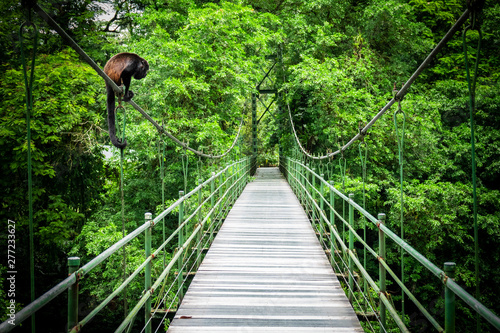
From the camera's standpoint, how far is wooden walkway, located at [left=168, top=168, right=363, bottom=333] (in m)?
2.91

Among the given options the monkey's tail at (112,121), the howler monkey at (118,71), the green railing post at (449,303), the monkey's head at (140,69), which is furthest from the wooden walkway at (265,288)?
the monkey's head at (140,69)

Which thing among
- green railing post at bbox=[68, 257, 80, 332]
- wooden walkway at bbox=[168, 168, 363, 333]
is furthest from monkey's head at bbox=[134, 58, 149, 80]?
wooden walkway at bbox=[168, 168, 363, 333]

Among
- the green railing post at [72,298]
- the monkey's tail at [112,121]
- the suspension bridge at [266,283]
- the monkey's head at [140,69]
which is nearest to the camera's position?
the green railing post at [72,298]

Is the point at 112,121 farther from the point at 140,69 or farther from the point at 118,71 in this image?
the point at 140,69

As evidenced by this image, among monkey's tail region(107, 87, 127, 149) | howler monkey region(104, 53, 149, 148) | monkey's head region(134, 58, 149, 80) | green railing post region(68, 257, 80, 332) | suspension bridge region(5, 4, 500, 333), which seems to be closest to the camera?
green railing post region(68, 257, 80, 332)

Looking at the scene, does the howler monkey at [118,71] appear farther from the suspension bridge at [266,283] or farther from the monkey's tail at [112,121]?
the suspension bridge at [266,283]

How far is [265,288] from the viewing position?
12.0 feet

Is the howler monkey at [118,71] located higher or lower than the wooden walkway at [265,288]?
higher

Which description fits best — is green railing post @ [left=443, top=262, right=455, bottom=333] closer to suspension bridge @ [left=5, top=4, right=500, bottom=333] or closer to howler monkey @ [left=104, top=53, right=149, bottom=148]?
suspension bridge @ [left=5, top=4, right=500, bottom=333]

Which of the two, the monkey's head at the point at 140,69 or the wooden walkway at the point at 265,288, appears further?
the monkey's head at the point at 140,69

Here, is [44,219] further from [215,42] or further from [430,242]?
[430,242]

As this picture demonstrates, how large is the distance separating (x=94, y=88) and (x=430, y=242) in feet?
32.4

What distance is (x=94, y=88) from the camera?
932 cm

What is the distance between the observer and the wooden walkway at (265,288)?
2910mm
